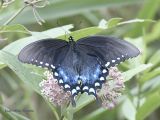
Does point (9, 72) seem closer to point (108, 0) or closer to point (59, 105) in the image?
point (108, 0)

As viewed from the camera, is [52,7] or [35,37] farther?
[52,7]

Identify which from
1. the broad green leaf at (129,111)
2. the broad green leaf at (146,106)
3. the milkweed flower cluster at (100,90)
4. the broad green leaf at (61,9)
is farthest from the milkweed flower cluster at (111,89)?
the broad green leaf at (61,9)

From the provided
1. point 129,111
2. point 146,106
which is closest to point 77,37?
point 146,106

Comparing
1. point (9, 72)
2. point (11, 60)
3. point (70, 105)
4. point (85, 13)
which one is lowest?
point (9, 72)

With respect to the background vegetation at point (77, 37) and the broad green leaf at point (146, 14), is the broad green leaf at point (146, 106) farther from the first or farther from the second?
the broad green leaf at point (146, 14)

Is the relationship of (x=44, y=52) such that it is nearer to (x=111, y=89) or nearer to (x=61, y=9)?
(x=111, y=89)

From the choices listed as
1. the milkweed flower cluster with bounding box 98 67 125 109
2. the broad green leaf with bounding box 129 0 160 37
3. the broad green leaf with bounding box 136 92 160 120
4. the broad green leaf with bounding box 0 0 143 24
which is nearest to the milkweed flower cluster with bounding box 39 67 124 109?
the milkweed flower cluster with bounding box 98 67 125 109

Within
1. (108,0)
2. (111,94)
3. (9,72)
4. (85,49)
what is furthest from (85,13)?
(111,94)
